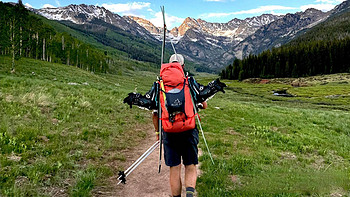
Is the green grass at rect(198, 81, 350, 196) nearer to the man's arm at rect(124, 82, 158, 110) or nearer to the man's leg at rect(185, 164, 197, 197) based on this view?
the man's leg at rect(185, 164, 197, 197)

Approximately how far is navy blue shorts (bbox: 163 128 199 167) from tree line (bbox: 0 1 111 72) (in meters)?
55.9

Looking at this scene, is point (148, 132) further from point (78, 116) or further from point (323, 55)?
point (323, 55)


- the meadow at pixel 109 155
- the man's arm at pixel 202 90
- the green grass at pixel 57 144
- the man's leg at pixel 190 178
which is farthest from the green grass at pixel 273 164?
the green grass at pixel 57 144

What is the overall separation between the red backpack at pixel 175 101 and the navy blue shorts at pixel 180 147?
228 mm

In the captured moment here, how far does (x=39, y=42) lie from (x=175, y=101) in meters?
94.3

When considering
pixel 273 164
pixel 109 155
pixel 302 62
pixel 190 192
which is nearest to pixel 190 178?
pixel 190 192

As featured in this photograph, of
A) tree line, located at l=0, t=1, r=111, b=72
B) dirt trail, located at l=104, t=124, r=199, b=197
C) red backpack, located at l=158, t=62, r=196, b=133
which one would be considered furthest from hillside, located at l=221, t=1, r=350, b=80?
red backpack, located at l=158, t=62, r=196, b=133

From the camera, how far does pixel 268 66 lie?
449 feet

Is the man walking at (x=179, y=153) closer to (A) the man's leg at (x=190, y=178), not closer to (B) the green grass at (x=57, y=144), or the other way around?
(A) the man's leg at (x=190, y=178)

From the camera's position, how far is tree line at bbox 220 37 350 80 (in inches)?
4998

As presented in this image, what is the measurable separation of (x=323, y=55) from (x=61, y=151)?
160327 mm

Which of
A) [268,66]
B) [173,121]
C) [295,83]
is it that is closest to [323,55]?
[268,66]

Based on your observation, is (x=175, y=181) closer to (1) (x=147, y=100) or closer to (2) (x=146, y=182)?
(1) (x=147, y=100)

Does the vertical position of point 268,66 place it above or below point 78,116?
above
